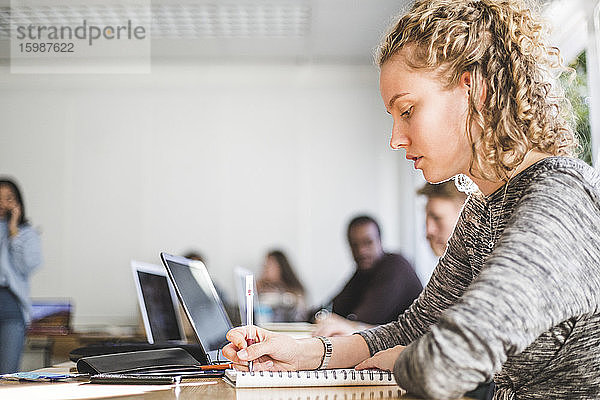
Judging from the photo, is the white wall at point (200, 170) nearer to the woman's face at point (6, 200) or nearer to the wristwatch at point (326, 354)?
the woman's face at point (6, 200)

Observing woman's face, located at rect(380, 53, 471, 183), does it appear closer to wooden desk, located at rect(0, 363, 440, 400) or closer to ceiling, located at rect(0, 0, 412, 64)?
wooden desk, located at rect(0, 363, 440, 400)

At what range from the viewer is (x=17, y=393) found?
3.16 feet

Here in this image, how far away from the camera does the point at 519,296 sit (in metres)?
0.65

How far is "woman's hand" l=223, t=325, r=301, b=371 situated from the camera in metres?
1.05

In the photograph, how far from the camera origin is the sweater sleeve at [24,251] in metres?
4.14

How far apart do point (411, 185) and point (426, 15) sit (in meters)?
4.57

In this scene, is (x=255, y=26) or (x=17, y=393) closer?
(x=17, y=393)

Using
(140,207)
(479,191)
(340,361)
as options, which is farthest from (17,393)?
(140,207)

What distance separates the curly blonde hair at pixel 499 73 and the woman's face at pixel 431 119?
0.01 meters

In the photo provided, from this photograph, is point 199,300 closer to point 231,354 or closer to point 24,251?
point 231,354

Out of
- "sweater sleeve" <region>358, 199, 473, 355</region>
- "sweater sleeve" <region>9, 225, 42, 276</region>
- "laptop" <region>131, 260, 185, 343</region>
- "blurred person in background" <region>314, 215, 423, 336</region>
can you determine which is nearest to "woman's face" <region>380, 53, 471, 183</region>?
"sweater sleeve" <region>358, 199, 473, 355</region>

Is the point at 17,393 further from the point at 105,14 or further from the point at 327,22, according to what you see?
the point at 327,22

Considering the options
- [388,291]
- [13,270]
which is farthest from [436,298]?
[13,270]

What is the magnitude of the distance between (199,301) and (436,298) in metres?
0.55
